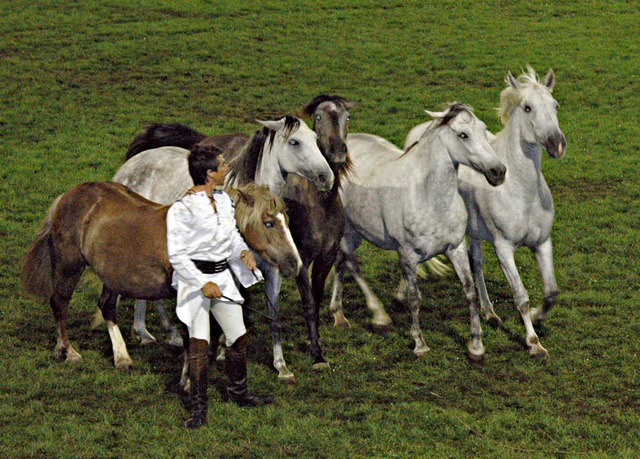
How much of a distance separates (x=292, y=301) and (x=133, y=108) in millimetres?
12456

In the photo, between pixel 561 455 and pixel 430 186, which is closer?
pixel 561 455

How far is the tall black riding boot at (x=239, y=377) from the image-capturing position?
8.27m

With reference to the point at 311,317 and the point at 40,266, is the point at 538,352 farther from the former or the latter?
the point at 40,266

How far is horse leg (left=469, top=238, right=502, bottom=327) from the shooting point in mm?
11258

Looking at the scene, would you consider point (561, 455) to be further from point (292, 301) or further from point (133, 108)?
point (133, 108)

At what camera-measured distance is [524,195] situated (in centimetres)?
1039

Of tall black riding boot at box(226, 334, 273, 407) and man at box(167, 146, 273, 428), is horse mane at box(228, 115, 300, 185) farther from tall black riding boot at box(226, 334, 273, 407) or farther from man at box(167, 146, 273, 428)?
tall black riding boot at box(226, 334, 273, 407)

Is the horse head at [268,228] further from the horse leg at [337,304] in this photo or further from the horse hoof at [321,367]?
the horse leg at [337,304]

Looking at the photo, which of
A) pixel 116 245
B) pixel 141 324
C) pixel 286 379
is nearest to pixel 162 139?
pixel 141 324

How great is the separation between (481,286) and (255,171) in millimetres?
3410

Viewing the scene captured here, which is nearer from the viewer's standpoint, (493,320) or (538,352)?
(538,352)

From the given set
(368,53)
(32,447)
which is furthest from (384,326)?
(368,53)

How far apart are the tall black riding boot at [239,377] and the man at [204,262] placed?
0.01 metres

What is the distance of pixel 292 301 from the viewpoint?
1224 centimetres
